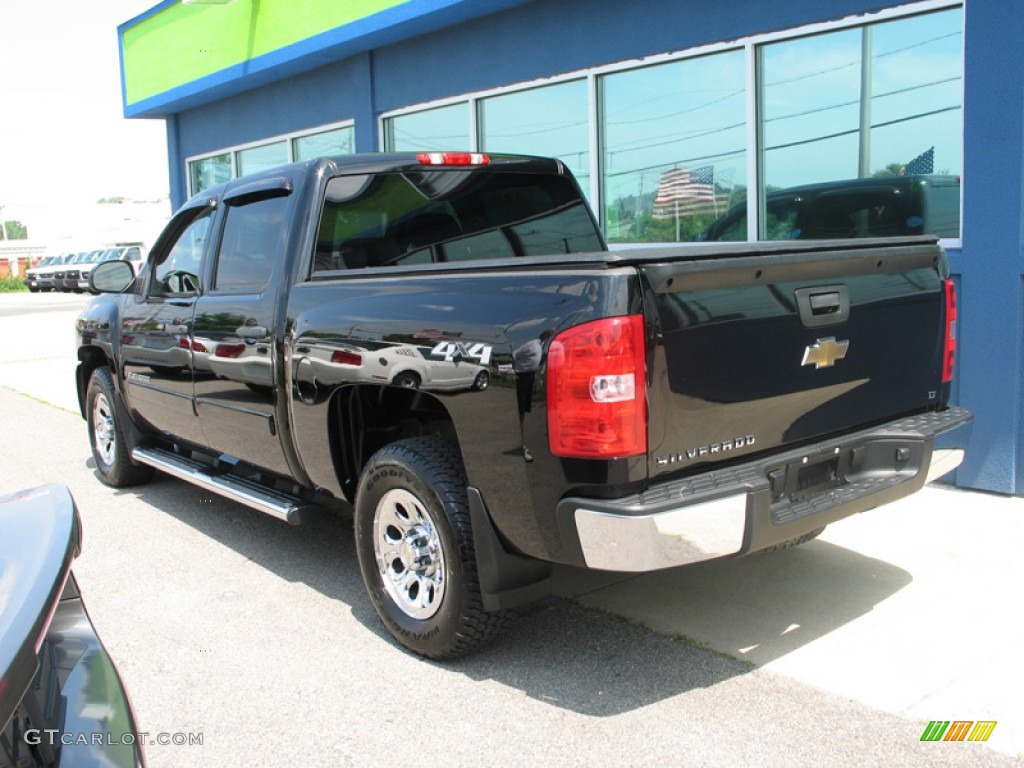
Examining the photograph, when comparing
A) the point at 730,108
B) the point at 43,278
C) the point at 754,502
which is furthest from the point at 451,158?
the point at 43,278

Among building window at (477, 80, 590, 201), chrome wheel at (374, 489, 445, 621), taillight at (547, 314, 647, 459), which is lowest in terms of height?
chrome wheel at (374, 489, 445, 621)

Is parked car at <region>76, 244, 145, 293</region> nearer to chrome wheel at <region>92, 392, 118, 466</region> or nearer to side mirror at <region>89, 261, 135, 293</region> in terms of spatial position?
chrome wheel at <region>92, 392, 118, 466</region>

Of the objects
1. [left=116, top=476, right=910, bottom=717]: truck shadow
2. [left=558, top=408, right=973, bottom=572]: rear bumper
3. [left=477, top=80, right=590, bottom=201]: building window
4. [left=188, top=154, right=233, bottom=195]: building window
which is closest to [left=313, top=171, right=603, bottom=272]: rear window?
[left=116, top=476, right=910, bottom=717]: truck shadow

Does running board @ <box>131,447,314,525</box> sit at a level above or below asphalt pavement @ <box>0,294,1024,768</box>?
above

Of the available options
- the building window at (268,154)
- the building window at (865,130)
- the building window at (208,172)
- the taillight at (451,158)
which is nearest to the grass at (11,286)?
the building window at (208,172)

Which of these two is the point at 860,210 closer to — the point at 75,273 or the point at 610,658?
the point at 610,658

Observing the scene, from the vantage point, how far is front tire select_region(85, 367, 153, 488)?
666cm

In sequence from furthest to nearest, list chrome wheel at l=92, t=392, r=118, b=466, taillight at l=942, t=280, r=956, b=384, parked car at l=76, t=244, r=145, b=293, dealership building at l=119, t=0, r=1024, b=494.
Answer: parked car at l=76, t=244, r=145, b=293, chrome wheel at l=92, t=392, r=118, b=466, dealership building at l=119, t=0, r=1024, b=494, taillight at l=942, t=280, r=956, b=384

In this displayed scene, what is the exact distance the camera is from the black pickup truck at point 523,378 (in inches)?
125

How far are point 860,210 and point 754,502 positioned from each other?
4144 millimetres

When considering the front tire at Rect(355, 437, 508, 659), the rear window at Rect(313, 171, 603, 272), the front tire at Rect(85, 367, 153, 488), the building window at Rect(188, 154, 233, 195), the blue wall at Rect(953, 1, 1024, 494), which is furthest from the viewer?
the building window at Rect(188, 154, 233, 195)

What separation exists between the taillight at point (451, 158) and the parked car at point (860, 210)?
2.84 meters

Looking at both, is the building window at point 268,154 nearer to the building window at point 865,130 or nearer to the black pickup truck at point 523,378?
the building window at point 865,130

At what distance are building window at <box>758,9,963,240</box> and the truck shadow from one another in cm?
266
